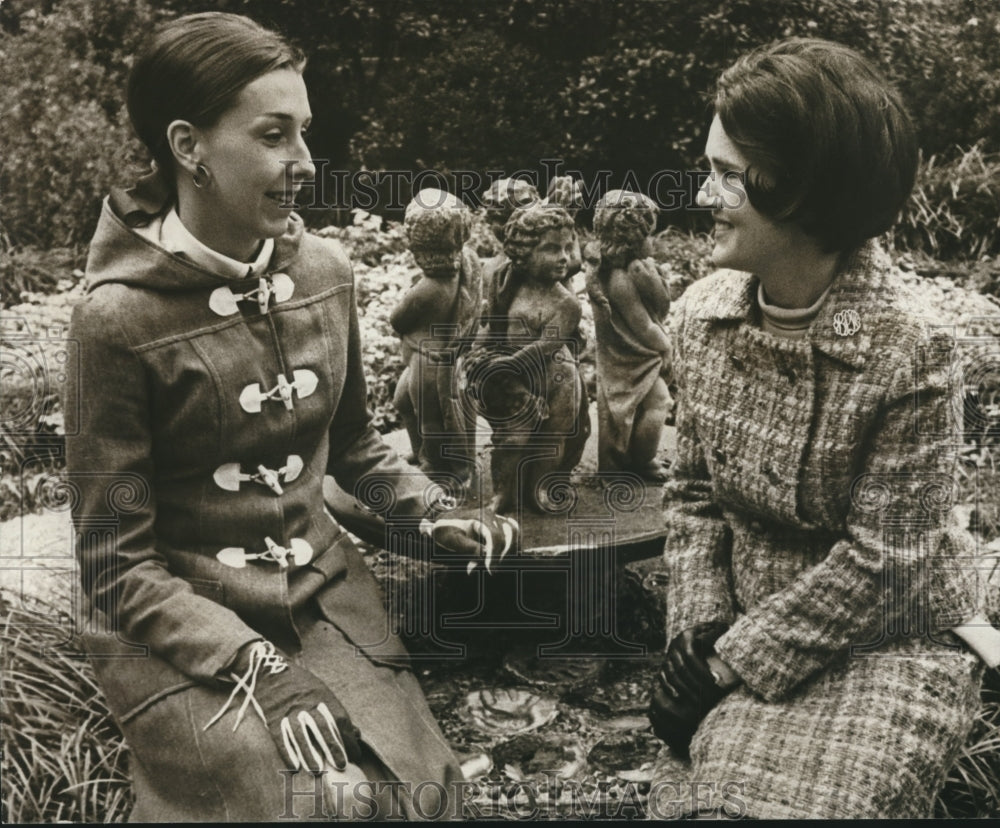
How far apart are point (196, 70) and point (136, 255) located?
18.0 inches

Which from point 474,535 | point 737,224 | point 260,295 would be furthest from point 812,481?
point 260,295

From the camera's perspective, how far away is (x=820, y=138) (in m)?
2.77

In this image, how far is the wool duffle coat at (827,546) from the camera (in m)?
2.86

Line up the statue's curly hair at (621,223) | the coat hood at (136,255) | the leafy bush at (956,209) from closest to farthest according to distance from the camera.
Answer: the coat hood at (136,255) < the statue's curly hair at (621,223) < the leafy bush at (956,209)

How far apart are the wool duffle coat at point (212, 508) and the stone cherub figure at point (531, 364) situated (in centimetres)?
37

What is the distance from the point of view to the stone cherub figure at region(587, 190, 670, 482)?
3.08 metres

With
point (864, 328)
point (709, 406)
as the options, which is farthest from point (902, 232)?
point (709, 406)

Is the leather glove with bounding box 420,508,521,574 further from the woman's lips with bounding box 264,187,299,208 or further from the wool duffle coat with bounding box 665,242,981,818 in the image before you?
the woman's lips with bounding box 264,187,299,208

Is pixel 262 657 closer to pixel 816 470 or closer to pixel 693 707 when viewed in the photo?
pixel 693 707

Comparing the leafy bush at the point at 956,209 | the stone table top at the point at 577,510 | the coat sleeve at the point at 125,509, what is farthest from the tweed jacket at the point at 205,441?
the leafy bush at the point at 956,209

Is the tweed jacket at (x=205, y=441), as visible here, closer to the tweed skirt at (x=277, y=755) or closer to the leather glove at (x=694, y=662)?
the tweed skirt at (x=277, y=755)

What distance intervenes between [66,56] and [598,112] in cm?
141

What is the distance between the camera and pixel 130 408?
2.77 meters

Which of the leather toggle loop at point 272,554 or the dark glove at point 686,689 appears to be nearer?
the leather toggle loop at point 272,554
